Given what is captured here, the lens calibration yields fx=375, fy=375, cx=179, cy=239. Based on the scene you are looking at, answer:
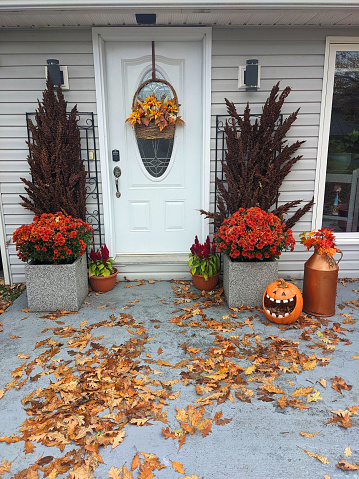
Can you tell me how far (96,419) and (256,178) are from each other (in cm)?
274

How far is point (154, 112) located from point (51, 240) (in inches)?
67.5

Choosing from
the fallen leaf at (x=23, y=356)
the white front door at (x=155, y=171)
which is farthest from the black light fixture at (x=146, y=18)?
the fallen leaf at (x=23, y=356)

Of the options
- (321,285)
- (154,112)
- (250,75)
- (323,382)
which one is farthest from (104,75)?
(323,382)

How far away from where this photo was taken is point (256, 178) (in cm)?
391

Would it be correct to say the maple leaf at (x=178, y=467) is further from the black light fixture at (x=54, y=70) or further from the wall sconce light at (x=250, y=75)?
the black light fixture at (x=54, y=70)

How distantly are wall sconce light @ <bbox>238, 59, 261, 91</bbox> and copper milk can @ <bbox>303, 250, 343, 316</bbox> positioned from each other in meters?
1.82

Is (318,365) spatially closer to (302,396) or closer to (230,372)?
(302,396)

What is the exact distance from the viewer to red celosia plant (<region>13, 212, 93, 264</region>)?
11.2 ft

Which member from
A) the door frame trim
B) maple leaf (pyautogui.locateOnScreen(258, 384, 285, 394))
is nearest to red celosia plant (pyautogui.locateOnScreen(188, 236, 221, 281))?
the door frame trim

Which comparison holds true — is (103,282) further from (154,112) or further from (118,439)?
(118,439)

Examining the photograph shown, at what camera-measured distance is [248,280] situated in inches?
141

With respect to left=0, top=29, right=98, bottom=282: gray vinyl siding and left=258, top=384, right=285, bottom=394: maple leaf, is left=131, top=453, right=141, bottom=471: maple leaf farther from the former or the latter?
left=0, top=29, right=98, bottom=282: gray vinyl siding

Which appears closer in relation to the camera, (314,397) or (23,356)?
(314,397)

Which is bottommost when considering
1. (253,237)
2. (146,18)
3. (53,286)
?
(53,286)
